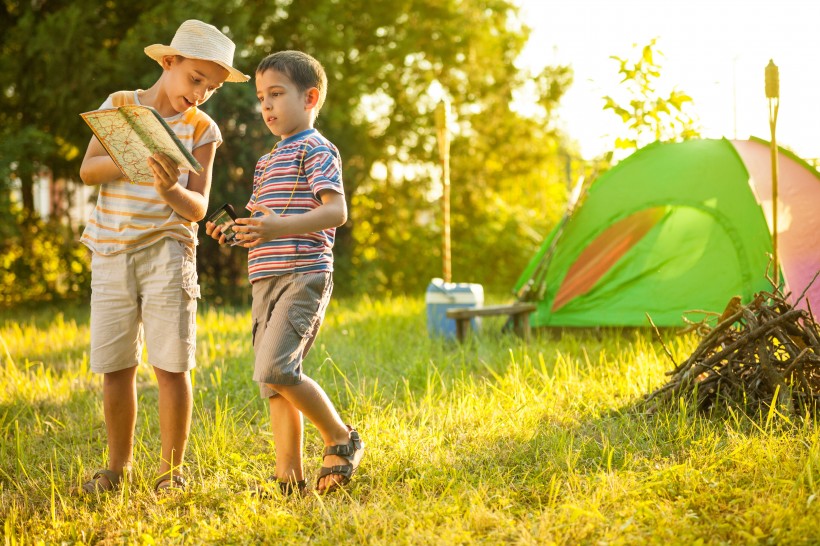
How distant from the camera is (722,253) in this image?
5.50 metres

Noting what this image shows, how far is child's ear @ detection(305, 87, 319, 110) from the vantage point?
2713mm

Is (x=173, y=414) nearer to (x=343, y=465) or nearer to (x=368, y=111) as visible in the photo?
(x=343, y=465)

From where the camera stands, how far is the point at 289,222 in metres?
2.53

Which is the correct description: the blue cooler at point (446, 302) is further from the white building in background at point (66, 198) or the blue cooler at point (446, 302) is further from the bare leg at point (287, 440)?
the white building in background at point (66, 198)

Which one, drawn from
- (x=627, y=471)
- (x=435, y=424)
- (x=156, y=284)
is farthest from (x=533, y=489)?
(x=156, y=284)

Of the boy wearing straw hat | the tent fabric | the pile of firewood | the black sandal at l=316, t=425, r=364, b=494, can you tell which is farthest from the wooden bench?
the boy wearing straw hat

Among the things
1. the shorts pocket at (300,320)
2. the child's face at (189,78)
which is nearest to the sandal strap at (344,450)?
the shorts pocket at (300,320)

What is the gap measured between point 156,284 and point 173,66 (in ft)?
2.33

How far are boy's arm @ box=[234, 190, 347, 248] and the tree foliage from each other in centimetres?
555

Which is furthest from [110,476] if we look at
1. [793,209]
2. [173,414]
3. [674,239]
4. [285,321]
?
[793,209]

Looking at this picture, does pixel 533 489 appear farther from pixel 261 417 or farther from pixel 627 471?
pixel 261 417

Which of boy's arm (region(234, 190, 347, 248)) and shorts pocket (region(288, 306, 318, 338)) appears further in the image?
shorts pocket (region(288, 306, 318, 338))

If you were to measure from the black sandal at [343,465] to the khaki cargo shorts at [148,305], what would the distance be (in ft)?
1.83

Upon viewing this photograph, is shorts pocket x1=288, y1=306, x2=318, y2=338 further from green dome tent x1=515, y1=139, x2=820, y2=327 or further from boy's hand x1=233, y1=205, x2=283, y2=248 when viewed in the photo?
green dome tent x1=515, y1=139, x2=820, y2=327
